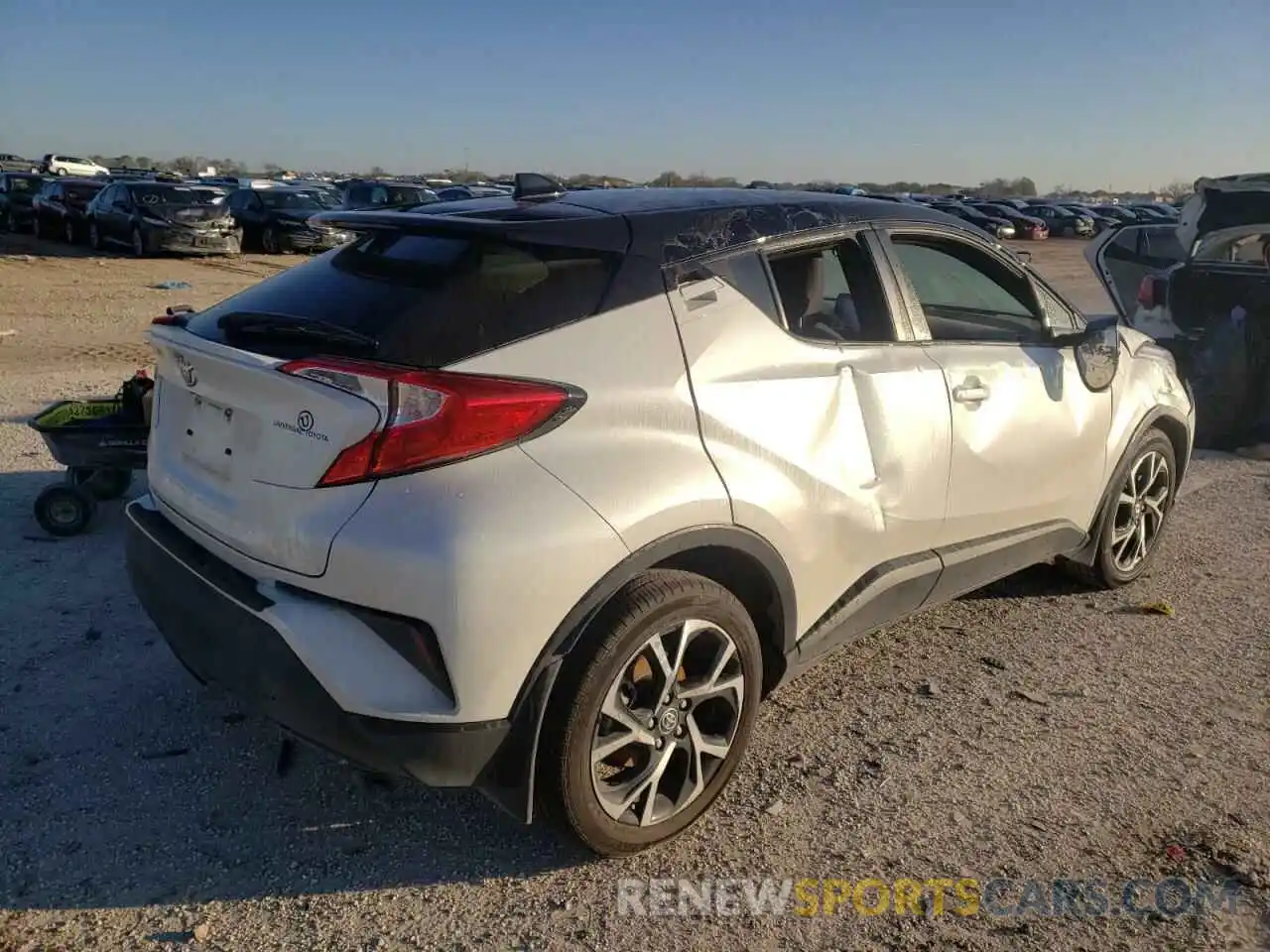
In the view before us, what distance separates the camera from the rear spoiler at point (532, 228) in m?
2.95

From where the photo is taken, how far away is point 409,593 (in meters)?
2.52

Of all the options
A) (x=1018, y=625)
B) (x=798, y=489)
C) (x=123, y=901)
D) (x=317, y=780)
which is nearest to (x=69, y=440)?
(x=317, y=780)

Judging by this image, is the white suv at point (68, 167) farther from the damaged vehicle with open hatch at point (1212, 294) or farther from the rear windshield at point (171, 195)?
the damaged vehicle with open hatch at point (1212, 294)

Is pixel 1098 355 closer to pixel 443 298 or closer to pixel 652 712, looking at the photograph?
pixel 652 712

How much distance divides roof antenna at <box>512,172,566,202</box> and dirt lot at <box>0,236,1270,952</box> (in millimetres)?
1902

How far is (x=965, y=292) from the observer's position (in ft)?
15.5

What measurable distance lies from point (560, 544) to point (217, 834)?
1.38 m

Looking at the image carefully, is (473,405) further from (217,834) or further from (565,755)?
(217,834)

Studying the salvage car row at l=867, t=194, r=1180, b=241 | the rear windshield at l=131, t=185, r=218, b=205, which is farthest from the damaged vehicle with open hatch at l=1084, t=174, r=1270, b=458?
the salvage car row at l=867, t=194, r=1180, b=241

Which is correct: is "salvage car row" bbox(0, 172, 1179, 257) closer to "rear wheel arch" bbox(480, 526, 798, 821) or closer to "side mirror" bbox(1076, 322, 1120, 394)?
"side mirror" bbox(1076, 322, 1120, 394)

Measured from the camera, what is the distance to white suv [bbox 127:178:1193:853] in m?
2.58

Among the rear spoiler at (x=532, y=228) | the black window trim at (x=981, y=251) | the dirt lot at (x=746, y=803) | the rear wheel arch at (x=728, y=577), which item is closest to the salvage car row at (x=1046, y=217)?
the black window trim at (x=981, y=251)

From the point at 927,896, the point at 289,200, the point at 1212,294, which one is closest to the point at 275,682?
the point at 927,896

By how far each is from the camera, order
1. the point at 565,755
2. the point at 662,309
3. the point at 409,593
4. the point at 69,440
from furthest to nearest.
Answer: the point at 69,440 → the point at 662,309 → the point at 565,755 → the point at 409,593
